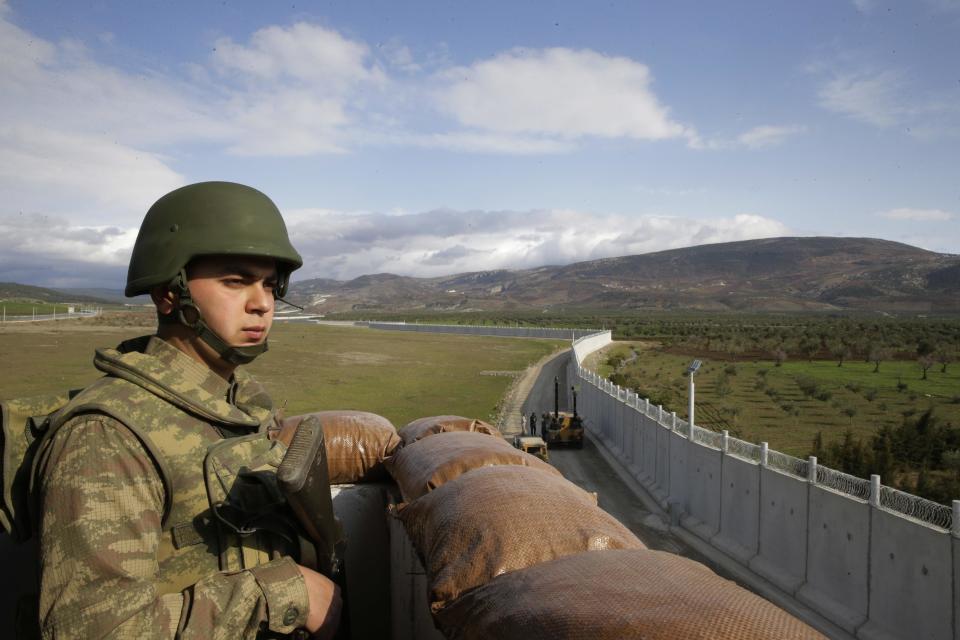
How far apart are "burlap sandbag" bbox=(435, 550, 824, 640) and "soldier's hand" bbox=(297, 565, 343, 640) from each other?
46 cm

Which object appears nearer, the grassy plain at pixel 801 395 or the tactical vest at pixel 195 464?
the tactical vest at pixel 195 464

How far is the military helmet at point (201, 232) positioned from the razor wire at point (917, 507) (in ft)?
20.9

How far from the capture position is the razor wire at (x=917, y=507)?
614 cm

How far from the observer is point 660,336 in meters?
71.2

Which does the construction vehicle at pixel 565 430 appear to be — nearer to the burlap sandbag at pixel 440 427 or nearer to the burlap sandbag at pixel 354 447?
the burlap sandbag at pixel 440 427

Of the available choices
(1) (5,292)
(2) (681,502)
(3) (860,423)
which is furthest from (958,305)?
(1) (5,292)

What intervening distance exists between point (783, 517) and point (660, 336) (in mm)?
64152

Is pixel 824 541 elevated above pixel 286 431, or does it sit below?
below

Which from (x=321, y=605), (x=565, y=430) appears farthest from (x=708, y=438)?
(x=321, y=605)

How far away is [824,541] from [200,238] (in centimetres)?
812

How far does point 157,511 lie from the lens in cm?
180

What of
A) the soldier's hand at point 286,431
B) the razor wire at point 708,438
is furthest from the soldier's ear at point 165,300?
the razor wire at point 708,438

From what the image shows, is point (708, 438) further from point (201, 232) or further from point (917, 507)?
point (201, 232)

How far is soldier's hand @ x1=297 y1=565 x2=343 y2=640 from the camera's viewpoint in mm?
2000
